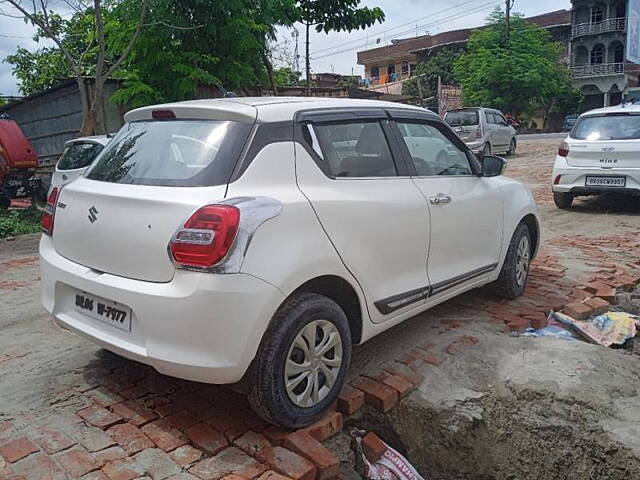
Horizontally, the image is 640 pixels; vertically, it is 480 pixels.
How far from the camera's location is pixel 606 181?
859 cm

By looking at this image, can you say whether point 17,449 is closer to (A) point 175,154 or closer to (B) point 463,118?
(A) point 175,154

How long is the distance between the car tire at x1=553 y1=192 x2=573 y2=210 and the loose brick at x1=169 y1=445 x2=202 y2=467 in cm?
823

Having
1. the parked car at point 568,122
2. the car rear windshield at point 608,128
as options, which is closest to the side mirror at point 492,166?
the car rear windshield at point 608,128

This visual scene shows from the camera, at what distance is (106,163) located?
3.23 meters

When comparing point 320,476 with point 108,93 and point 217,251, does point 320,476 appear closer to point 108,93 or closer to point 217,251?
point 217,251

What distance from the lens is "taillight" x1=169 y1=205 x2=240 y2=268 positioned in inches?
97.6

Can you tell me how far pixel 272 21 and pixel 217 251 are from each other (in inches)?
378

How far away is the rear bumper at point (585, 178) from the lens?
27.5 ft

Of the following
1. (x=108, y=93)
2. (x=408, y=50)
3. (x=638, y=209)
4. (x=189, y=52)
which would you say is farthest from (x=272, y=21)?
(x=408, y=50)

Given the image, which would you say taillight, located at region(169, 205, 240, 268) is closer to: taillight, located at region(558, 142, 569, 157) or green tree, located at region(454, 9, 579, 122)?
taillight, located at region(558, 142, 569, 157)

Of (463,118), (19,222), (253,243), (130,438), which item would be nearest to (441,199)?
(253,243)

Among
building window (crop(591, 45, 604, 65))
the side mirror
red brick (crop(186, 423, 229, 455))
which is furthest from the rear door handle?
building window (crop(591, 45, 604, 65))

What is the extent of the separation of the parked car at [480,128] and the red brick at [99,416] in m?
14.9

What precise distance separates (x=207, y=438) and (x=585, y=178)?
7.79m
